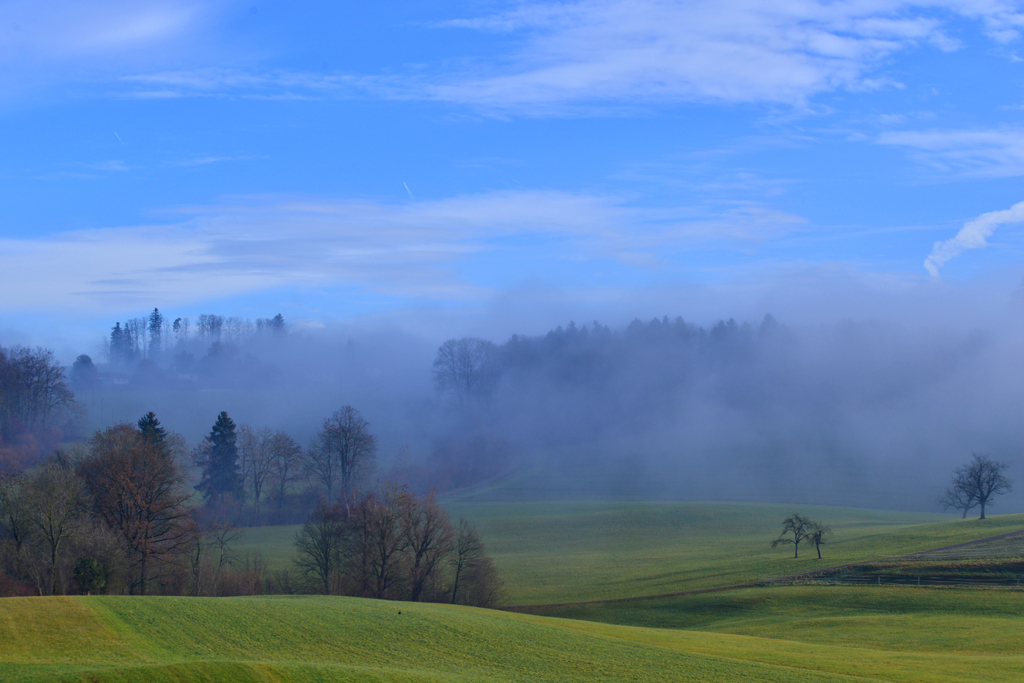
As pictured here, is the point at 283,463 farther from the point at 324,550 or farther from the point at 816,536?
the point at 816,536

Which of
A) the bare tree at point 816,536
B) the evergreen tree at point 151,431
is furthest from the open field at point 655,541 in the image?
the evergreen tree at point 151,431

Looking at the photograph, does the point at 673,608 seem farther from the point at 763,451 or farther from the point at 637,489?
the point at 763,451

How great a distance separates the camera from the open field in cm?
4747

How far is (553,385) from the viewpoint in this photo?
151000 millimetres

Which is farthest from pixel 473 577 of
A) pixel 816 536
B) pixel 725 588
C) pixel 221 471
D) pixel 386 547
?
pixel 221 471

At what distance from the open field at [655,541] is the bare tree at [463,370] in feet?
196

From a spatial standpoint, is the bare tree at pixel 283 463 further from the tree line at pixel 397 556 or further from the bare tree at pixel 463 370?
the bare tree at pixel 463 370

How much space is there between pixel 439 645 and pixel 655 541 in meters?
42.6

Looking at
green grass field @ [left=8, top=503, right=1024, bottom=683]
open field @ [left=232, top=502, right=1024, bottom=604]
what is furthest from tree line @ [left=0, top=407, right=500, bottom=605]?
green grass field @ [left=8, top=503, right=1024, bottom=683]

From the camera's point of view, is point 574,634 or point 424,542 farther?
point 424,542

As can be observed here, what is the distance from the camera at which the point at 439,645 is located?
25.0 m

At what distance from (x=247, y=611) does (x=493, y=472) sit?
271ft

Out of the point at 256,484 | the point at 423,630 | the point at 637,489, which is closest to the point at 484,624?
the point at 423,630

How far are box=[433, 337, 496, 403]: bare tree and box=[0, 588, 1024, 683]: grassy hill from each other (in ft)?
358
